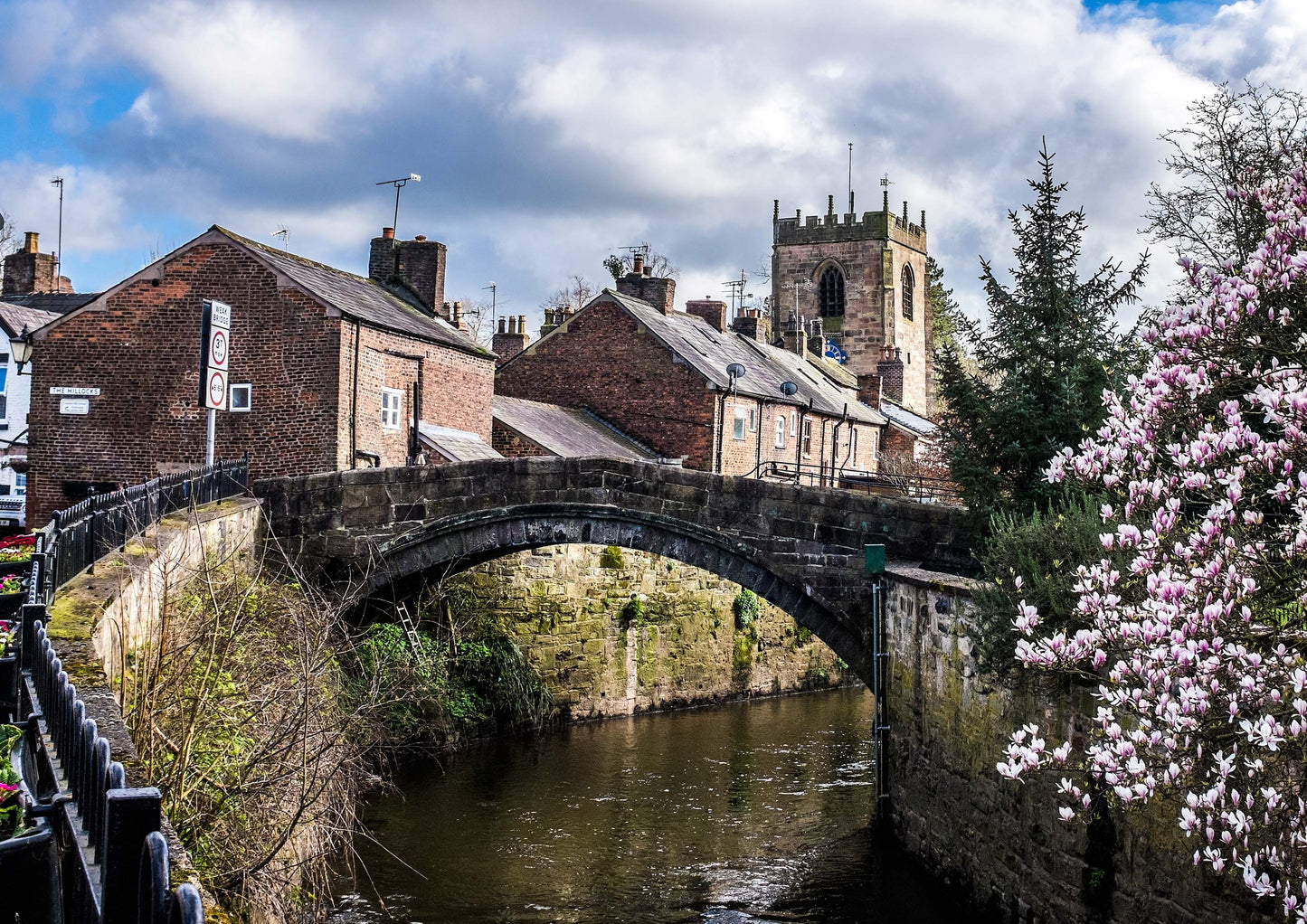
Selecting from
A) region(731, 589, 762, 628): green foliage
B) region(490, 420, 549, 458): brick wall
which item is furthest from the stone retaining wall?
region(490, 420, 549, 458): brick wall

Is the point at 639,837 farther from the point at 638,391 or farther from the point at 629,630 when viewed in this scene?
the point at 638,391

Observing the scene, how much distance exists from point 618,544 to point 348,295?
8620mm

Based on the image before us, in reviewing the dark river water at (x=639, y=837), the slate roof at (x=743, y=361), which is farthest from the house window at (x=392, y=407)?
the slate roof at (x=743, y=361)

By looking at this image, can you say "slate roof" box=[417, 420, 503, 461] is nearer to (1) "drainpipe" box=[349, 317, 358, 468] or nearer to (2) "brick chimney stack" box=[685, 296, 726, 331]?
(1) "drainpipe" box=[349, 317, 358, 468]

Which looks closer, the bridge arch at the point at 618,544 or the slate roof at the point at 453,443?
the bridge arch at the point at 618,544

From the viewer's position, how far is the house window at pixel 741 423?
29672 mm

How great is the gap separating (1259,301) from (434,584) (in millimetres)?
13995

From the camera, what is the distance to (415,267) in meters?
25.3

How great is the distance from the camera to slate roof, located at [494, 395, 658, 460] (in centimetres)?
2483

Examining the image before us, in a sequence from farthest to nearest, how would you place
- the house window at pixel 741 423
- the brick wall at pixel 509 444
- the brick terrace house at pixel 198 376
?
the house window at pixel 741 423, the brick wall at pixel 509 444, the brick terrace house at pixel 198 376

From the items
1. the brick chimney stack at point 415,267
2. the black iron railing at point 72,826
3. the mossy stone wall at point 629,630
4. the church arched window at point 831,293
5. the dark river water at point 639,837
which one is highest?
the church arched window at point 831,293

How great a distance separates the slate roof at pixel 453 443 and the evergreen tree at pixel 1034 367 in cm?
999

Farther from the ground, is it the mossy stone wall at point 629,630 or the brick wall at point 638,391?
the brick wall at point 638,391

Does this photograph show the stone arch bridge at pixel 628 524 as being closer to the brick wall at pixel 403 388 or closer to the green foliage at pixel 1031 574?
the green foliage at pixel 1031 574
